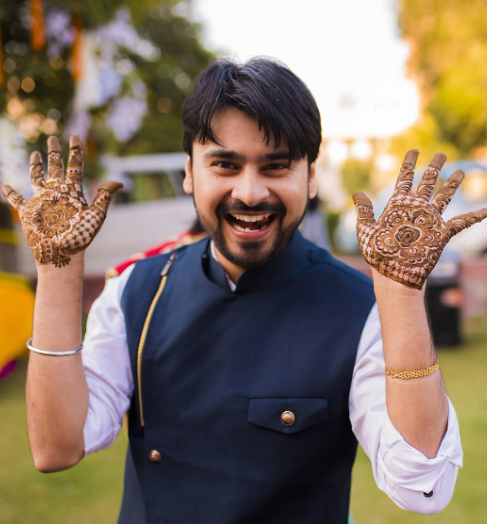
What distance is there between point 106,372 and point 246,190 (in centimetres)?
57

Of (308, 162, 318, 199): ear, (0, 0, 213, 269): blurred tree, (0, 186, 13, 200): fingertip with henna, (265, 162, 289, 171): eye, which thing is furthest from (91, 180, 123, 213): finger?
(0, 0, 213, 269): blurred tree

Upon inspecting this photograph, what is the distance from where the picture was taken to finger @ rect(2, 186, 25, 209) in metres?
1.34

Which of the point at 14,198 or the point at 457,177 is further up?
the point at 457,177

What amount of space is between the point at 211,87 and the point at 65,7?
4.81 metres

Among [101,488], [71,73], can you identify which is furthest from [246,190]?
[71,73]

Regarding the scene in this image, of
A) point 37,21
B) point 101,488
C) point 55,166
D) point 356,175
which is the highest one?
point 37,21

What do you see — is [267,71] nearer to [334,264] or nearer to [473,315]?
[334,264]

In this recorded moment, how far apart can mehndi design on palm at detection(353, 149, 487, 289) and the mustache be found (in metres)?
0.22

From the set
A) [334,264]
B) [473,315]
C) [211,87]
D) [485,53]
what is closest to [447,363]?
[473,315]

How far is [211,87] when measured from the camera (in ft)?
4.58

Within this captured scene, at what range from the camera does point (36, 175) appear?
4.47 feet

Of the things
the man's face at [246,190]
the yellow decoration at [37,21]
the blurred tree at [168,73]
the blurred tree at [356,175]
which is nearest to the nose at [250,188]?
the man's face at [246,190]

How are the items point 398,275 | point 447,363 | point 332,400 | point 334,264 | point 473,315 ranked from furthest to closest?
point 473,315 → point 447,363 → point 334,264 → point 332,400 → point 398,275

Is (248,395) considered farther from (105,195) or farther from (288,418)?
(105,195)
